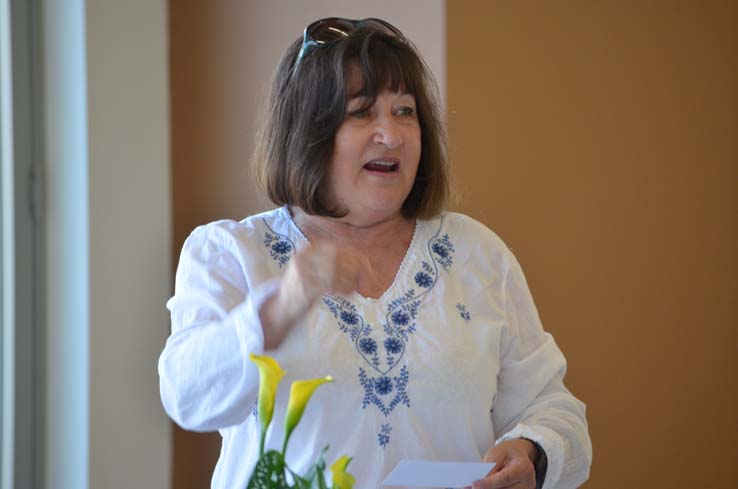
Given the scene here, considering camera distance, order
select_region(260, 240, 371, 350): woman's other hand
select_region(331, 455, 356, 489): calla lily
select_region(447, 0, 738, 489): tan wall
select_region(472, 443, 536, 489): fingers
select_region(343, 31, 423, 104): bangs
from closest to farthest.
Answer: select_region(331, 455, 356, 489): calla lily
select_region(260, 240, 371, 350): woman's other hand
select_region(472, 443, 536, 489): fingers
select_region(343, 31, 423, 104): bangs
select_region(447, 0, 738, 489): tan wall

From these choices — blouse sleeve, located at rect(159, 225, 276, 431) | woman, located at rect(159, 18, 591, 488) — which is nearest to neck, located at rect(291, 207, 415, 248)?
woman, located at rect(159, 18, 591, 488)

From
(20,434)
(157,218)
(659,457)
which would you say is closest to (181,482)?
(20,434)

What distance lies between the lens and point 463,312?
163cm

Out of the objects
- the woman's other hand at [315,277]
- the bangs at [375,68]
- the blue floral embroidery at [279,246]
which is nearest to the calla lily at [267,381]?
the woman's other hand at [315,277]

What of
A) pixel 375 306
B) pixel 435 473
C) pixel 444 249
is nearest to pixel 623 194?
pixel 444 249

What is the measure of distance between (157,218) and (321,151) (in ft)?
2.66

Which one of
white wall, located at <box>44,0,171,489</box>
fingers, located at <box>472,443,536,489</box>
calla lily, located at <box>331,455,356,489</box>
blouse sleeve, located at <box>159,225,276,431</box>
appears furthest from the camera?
white wall, located at <box>44,0,171,489</box>

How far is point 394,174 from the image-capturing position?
5.39ft

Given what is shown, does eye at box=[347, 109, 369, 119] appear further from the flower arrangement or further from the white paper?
the flower arrangement

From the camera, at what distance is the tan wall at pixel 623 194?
2.33 meters

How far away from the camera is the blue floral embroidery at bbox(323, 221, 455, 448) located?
1490mm

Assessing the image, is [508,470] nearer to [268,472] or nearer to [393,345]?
[393,345]

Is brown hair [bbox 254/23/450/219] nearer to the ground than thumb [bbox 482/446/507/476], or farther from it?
farther from it

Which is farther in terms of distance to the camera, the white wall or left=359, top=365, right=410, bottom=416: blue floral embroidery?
the white wall
